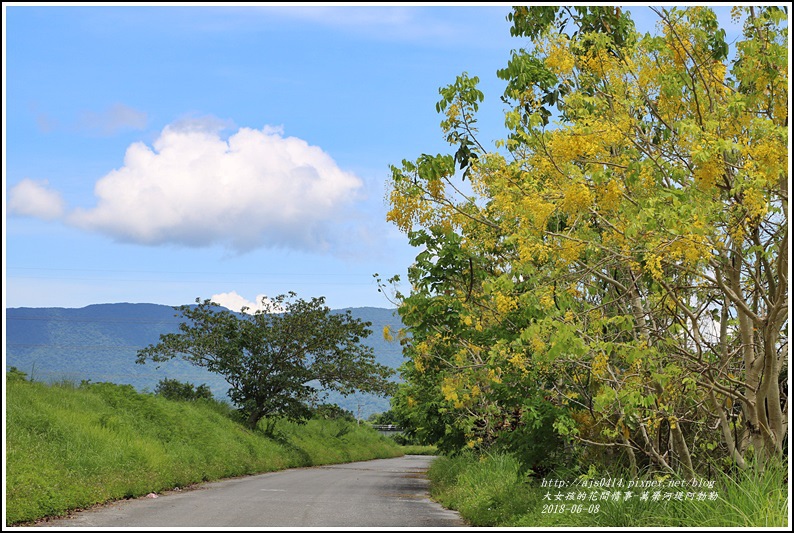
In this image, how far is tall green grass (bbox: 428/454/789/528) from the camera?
304 inches

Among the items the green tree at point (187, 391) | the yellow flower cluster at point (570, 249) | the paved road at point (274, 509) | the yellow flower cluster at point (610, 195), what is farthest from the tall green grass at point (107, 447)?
the yellow flower cluster at point (610, 195)

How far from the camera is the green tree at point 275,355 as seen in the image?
3888 centimetres

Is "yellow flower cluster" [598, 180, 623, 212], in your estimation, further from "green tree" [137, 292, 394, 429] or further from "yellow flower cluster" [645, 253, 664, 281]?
"green tree" [137, 292, 394, 429]

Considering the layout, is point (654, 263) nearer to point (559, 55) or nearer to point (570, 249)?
point (570, 249)

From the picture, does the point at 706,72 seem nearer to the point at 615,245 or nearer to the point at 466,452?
the point at 615,245

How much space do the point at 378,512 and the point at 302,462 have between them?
81.7 feet

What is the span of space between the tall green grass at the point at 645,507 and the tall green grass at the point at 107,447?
7090 millimetres

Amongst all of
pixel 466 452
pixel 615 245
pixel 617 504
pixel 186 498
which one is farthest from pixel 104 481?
pixel 615 245

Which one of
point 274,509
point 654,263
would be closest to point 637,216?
point 654,263

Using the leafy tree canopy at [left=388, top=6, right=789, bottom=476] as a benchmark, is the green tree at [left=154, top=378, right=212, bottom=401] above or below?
below

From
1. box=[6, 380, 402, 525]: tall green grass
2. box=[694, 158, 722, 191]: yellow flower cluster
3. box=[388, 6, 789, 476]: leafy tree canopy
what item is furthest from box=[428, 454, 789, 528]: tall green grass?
box=[6, 380, 402, 525]: tall green grass

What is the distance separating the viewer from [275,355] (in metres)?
39.7

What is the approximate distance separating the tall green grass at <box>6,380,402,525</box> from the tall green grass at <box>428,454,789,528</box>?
7.09 m

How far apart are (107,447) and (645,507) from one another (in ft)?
48.6
